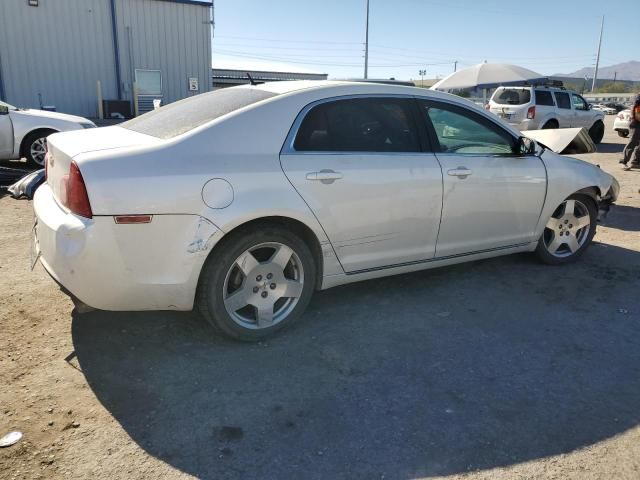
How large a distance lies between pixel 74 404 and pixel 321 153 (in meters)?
2.02

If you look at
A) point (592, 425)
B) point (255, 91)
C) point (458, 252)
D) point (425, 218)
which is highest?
point (255, 91)

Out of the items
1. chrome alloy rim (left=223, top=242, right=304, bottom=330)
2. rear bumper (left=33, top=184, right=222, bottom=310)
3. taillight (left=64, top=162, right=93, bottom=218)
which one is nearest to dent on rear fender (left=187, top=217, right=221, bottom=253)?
rear bumper (left=33, top=184, right=222, bottom=310)

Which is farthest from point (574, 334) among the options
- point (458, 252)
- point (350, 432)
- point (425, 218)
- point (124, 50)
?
point (124, 50)

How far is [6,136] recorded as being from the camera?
8930mm

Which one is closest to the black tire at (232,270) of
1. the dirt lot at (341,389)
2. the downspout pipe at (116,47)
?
the dirt lot at (341,389)

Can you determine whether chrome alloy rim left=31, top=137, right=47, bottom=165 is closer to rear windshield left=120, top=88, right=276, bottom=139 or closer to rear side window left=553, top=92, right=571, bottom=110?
rear windshield left=120, top=88, right=276, bottom=139

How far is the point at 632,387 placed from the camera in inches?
120

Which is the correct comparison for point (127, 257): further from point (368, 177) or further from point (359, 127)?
point (359, 127)

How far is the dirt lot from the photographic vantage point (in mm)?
2410

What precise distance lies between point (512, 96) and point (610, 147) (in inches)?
160

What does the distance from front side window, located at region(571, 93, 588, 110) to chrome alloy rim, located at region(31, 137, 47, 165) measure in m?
14.9

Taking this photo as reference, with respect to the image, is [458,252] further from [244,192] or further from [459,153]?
[244,192]

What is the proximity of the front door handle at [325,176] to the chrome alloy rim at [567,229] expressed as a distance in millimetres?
2410

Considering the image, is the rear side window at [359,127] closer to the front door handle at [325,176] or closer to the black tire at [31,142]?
the front door handle at [325,176]
